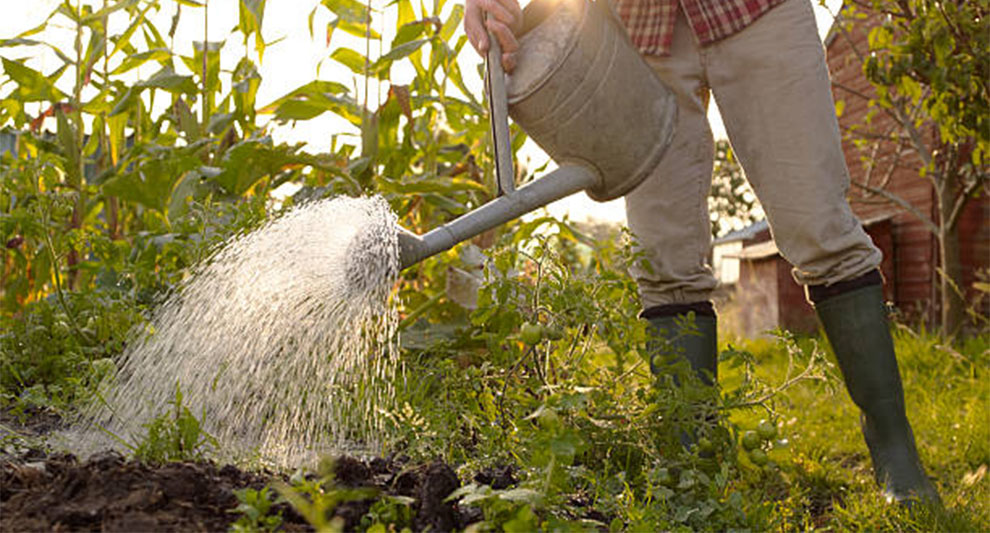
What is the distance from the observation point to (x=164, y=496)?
4.07 ft

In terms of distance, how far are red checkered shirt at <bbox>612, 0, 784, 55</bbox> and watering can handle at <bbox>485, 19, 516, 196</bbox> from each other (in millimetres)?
634

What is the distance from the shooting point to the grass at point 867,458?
1.99 metres

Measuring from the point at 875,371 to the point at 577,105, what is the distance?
3.32 ft

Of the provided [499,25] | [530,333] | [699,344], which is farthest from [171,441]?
[699,344]

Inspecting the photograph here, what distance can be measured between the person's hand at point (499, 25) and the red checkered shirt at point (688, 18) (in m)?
0.53

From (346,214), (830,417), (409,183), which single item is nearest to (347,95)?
(409,183)

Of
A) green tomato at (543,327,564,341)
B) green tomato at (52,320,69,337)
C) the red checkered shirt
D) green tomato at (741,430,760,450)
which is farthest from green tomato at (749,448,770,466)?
green tomato at (52,320,69,337)

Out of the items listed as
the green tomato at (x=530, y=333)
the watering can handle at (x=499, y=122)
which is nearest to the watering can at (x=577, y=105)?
the watering can handle at (x=499, y=122)

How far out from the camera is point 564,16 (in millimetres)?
1862

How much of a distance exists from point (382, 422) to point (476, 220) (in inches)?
18.2

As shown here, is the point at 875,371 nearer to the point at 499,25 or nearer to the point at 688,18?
the point at 688,18

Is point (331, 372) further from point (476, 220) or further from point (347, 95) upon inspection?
point (347, 95)

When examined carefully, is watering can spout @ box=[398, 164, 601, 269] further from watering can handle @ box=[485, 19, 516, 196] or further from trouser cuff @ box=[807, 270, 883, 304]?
trouser cuff @ box=[807, 270, 883, 304]

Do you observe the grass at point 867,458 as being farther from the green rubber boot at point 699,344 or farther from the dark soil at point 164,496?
the dark soil at point 164,496
